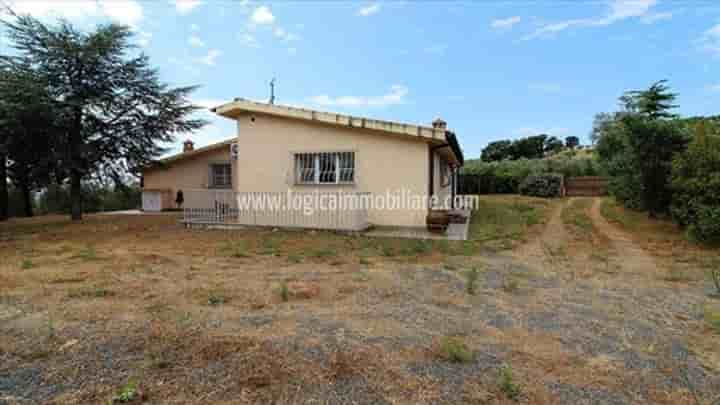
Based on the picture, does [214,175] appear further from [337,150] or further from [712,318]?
[712,318]

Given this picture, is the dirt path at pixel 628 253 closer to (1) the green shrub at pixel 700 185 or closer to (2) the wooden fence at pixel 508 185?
(1) the green shrub at pixel 700 185

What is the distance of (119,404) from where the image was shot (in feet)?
6.38

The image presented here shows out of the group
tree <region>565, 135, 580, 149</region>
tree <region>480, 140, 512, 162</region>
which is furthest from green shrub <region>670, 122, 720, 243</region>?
tree <region>565, 135, 580, 149</region>

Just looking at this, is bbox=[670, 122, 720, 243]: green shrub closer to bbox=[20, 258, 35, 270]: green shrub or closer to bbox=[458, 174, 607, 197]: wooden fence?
bbox=[20, 258, 35, 270]: green shrub

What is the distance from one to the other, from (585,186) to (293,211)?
20365mm

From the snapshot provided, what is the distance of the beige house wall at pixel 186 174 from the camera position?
1426cm

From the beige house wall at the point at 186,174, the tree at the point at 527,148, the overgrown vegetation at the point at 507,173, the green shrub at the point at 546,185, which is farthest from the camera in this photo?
the tree at the point at 527,148

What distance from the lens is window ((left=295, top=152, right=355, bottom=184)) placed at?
9203 mm

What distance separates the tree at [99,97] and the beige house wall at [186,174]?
140 cm

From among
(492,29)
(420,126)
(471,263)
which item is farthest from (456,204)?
(471,263)

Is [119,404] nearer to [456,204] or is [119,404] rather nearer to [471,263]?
[471,263]

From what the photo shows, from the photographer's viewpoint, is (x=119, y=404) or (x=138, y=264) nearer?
(x=119, y=404)

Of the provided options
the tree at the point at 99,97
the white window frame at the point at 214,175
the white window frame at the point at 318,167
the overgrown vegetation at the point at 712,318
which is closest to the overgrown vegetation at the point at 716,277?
the overgrown vegetation at the point at 712,318

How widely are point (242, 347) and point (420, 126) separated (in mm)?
6675
